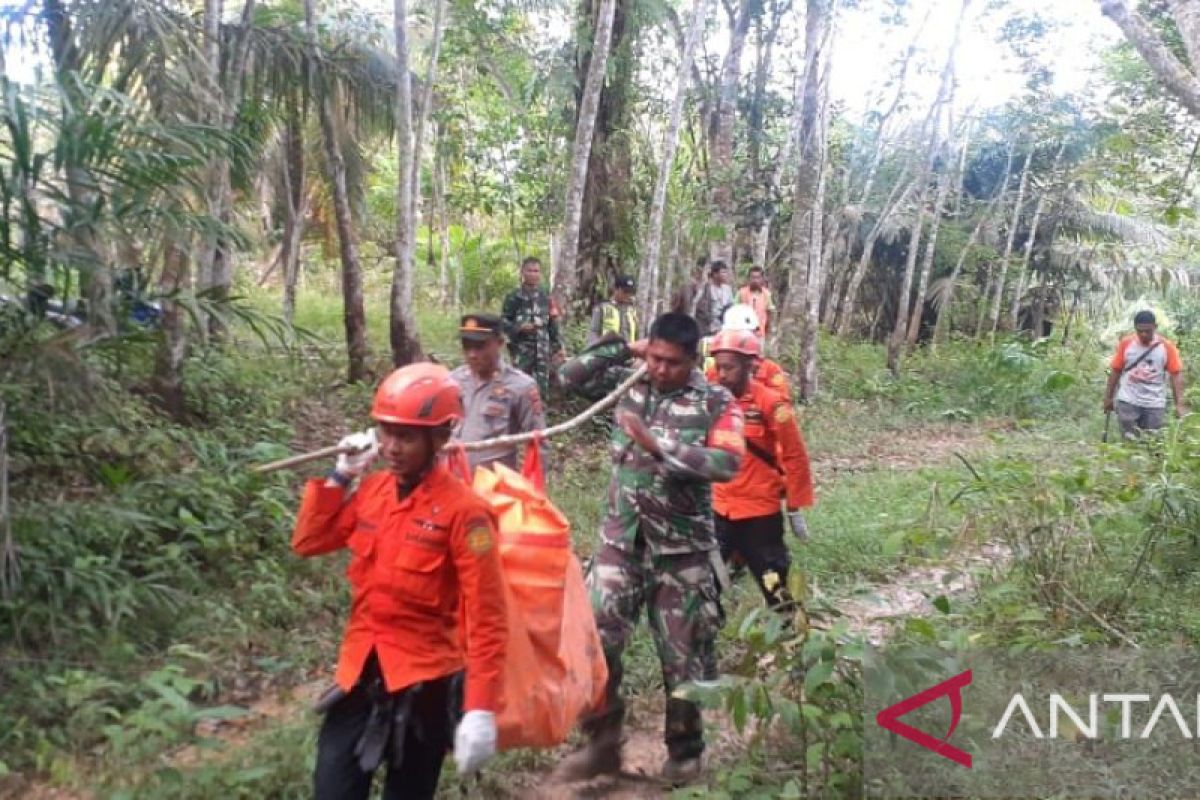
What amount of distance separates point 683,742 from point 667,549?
767 mm

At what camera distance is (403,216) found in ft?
30.9

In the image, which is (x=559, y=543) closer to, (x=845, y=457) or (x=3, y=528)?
(x=3, y=528)

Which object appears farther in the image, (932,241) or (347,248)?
(932,241)

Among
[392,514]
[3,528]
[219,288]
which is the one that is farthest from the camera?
[219,288]

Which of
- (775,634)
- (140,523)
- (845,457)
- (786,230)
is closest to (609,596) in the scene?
(775,634)

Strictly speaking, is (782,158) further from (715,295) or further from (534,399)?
(534,399)

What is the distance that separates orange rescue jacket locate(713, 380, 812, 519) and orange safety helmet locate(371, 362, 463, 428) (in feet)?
8.53

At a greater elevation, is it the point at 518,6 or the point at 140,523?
the point at 518,6

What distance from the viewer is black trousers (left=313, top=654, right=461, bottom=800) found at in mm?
2613

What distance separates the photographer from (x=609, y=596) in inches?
154

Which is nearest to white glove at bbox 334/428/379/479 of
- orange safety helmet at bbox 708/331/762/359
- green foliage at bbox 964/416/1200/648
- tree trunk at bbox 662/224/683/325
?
orange safety helmet at bbox 708/331/762/359

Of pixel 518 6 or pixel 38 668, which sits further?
pixel 518 6

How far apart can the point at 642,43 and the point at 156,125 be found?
26.8 feet

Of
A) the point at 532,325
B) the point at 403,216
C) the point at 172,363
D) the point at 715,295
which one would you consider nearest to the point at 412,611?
the point at 172,363
